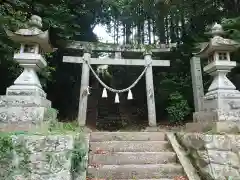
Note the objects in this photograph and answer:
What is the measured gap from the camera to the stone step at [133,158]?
4.64 m

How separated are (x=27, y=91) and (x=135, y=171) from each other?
253 centimetres

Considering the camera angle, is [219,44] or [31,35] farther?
[219,44]

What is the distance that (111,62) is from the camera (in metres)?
8.61

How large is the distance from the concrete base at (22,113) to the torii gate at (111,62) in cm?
383

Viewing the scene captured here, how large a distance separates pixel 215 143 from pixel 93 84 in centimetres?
1165

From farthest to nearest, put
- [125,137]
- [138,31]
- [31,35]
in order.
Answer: [138,31], [125,137], [31,35]

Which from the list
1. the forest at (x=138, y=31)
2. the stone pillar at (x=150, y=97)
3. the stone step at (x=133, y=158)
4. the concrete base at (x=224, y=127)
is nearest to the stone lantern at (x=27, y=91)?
the stone step at (x=133, y=158)

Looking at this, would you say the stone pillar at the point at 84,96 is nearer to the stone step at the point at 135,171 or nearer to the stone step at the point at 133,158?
the stone step at the point at 133,158

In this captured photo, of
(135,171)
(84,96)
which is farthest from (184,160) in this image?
(84,96)

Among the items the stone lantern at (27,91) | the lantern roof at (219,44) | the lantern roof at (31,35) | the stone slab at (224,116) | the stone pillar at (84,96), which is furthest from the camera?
the stone pillar at (84,96)

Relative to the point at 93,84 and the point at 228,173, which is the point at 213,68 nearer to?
the point at 228,173

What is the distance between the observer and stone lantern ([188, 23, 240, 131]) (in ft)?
14.1

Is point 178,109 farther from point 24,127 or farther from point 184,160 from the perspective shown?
point 24,127

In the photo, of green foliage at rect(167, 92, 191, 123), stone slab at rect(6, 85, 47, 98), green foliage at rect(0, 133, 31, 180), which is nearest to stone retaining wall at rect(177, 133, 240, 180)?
green foliage at rect(0, 133, 31, 180)
